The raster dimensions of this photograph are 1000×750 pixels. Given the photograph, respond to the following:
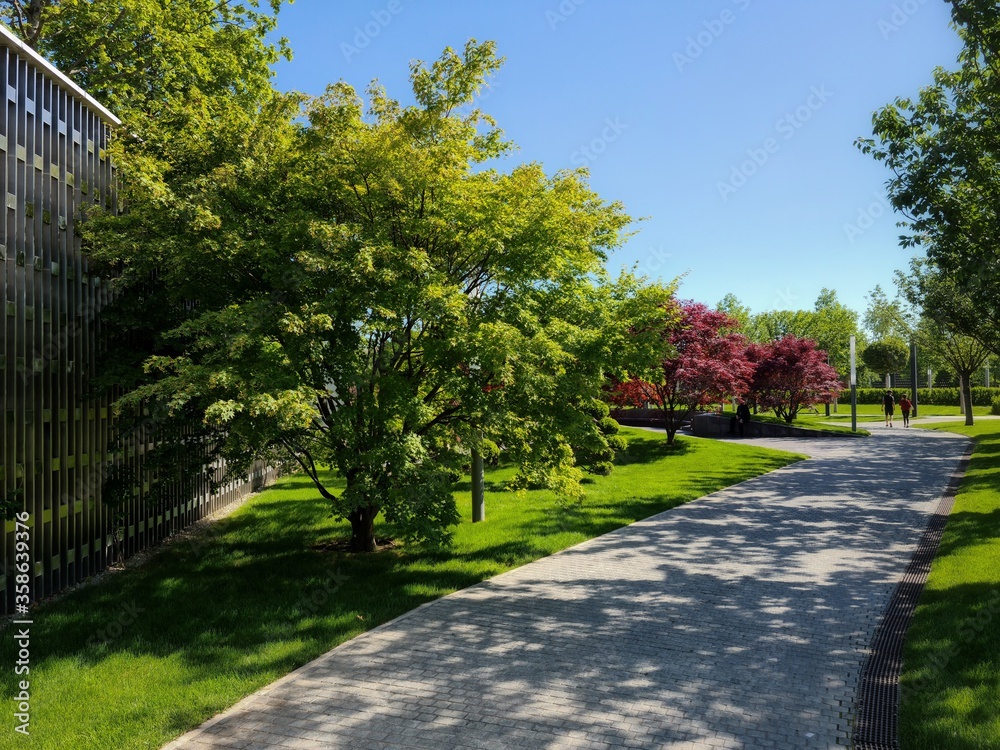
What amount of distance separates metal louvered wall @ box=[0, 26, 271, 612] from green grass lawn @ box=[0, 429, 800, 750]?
2.65ft

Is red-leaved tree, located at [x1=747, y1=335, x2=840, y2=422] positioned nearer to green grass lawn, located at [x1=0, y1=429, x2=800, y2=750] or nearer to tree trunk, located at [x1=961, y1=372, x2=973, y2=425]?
tree trunk, located at [x1=961, y1=372, x2=973, y2=425]

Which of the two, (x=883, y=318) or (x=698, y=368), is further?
(x=883, y=318)

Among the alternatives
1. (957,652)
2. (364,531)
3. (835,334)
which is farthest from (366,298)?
(835,334)

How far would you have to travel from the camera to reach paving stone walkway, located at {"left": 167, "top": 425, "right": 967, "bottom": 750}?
4.79 meters

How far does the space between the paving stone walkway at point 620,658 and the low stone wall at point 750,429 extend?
18.8 m

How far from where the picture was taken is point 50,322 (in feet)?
26.4

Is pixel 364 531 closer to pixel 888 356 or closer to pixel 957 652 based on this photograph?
pixel 957 652

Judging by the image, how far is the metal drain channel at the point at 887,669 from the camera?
480 centimetres

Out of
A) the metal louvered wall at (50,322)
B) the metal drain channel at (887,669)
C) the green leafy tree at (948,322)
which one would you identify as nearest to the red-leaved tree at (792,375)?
the green leafy tree at (948,322)

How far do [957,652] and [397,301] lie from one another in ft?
20.0

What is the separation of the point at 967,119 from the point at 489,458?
7140 mm

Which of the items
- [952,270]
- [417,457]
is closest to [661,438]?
[952,270]

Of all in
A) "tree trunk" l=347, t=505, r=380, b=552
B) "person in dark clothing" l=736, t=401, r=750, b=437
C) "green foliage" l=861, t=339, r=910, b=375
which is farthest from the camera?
"green foliage" l=861, t=339, r=910, b=375

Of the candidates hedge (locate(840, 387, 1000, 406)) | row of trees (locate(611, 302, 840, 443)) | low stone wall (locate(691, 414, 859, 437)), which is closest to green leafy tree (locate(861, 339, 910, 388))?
hedge (locate(840, 387, 1000, 406))
